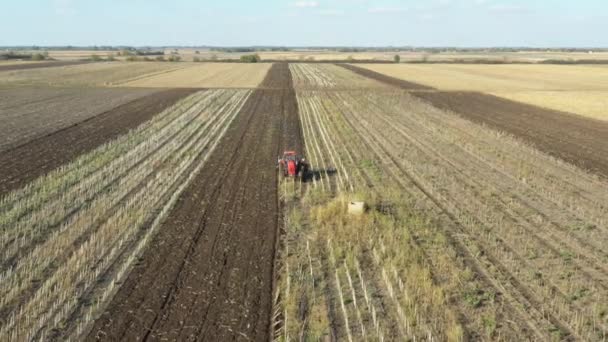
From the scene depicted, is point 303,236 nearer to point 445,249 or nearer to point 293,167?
point 445,249

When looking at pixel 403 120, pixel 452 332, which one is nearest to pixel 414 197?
pixel 452 332

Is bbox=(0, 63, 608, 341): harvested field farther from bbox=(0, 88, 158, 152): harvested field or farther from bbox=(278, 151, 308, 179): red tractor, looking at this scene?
bbox=(0, 88, 158, 152): harvested field

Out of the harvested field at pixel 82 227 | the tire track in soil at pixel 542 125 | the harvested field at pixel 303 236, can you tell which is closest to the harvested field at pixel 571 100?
the tire track in soil at pixel 542 125

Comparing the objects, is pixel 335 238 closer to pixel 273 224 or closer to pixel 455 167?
pixel 273 224

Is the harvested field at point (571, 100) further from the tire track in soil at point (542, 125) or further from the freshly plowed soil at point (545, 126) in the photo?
the freshly plowed soil at point (545, 126)

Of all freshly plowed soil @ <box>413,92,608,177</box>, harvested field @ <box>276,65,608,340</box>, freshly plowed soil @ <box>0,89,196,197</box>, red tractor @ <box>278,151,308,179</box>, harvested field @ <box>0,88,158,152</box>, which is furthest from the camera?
harvested field @ <box>0,88,158,152</box>

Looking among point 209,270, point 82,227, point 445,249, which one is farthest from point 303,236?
point 82,227

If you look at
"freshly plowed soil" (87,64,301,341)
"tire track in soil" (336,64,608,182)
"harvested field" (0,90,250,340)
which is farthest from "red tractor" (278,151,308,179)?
"tire track in soil" (336,64,608,182)
